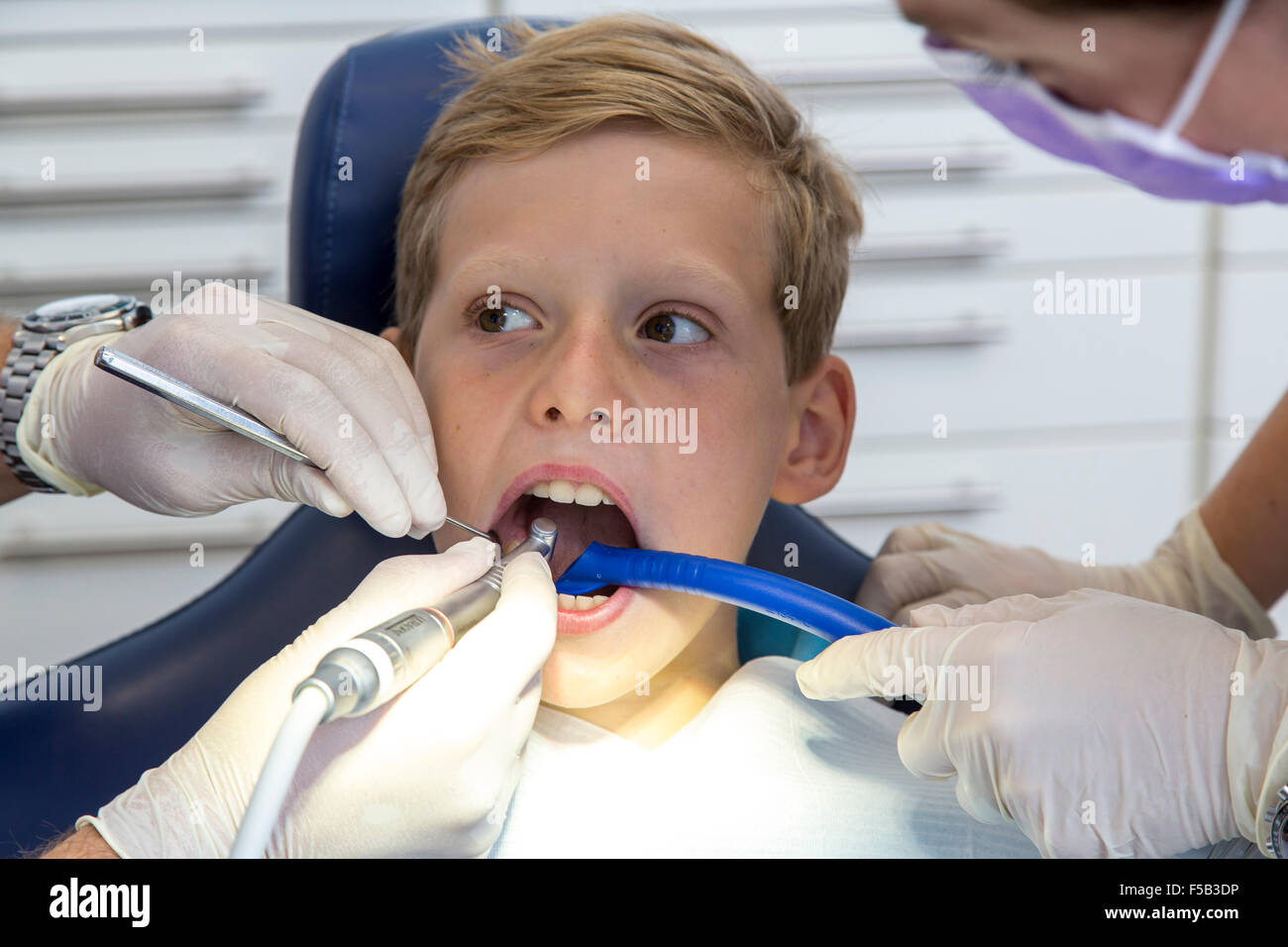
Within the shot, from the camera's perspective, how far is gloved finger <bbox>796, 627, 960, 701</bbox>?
2.78 ft

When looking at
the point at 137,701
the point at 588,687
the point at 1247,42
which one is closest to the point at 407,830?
the point at 588,687

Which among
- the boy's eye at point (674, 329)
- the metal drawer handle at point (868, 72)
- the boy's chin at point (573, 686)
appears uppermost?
the metal drawer handle at point (868, 72)

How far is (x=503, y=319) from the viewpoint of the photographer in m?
1.05

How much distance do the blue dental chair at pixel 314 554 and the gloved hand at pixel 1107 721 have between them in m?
0.34

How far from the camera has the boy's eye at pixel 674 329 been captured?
1035 mm

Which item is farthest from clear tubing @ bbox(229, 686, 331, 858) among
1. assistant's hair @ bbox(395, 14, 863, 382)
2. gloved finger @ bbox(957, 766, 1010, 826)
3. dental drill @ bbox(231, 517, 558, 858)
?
assistant's hair @ bbox(395, 14, 863, 382)

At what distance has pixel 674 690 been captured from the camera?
113cm

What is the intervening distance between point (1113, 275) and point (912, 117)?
1.79 feet

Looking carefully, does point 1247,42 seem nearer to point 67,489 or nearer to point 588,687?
point 588,687

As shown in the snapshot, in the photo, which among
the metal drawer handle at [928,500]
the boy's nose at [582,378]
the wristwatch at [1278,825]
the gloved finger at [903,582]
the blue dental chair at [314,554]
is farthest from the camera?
the metal drawer handle at [928,500]

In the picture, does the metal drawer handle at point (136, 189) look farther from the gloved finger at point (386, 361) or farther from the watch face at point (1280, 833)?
the watch face at point (1280, 833)

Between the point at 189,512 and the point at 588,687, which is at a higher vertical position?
the point at 189,512

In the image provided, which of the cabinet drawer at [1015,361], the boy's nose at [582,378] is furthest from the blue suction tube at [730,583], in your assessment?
the cabinet drawer at [1015,361]

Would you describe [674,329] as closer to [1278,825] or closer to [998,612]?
[998,612]
